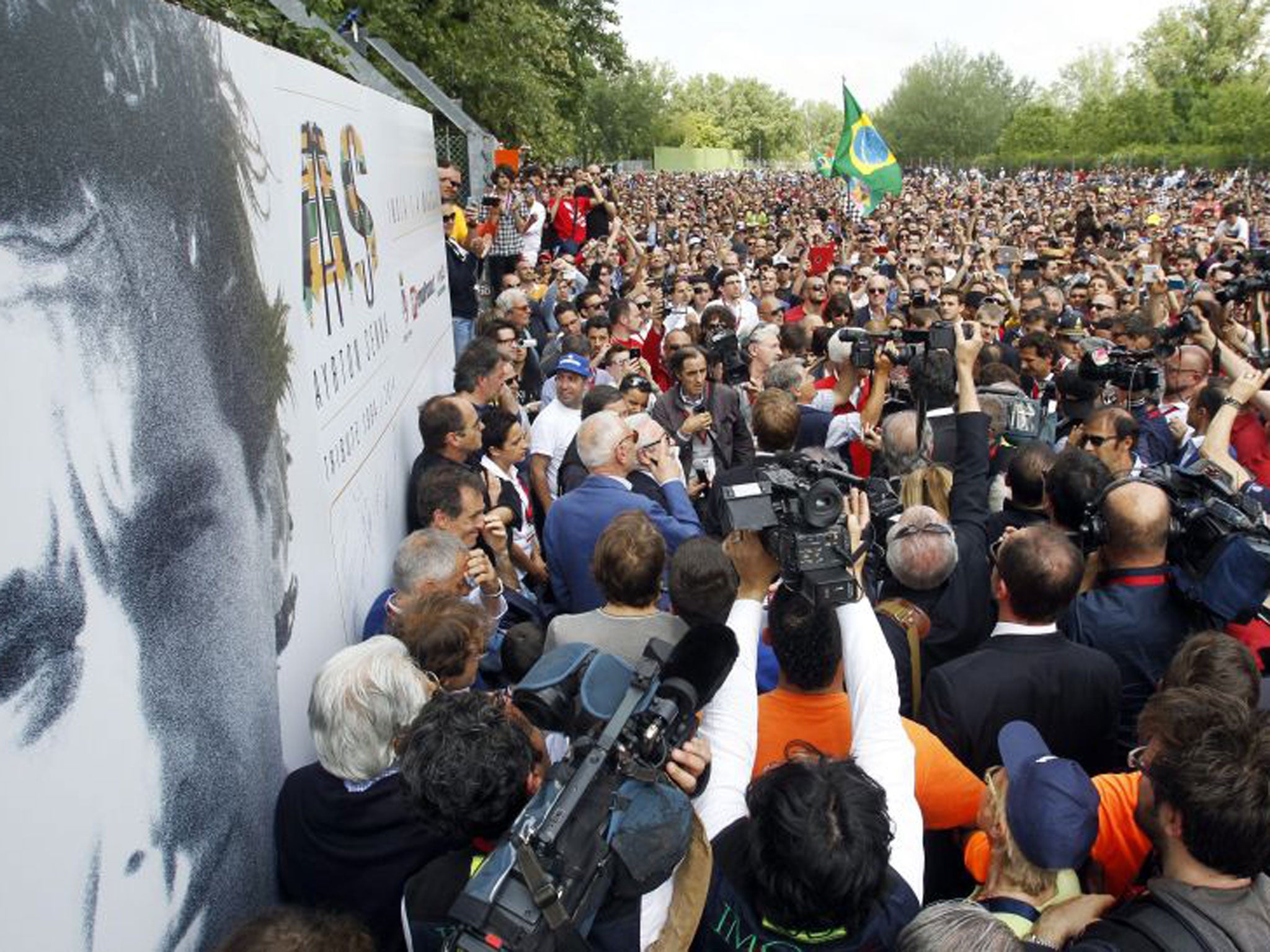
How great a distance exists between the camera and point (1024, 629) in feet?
10.5

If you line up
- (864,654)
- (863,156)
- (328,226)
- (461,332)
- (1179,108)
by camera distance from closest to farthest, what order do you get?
(864,654)
(328,226)
(461,332)
(863,156)
(1179,108)

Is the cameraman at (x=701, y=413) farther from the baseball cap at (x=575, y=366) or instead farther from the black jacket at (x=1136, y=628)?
the black jacket at (x=1136, y=628)

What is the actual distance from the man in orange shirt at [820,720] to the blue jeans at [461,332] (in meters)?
7.50

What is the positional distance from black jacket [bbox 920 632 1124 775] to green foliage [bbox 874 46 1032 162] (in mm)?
87225

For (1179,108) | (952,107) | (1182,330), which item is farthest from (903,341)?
(952,107)

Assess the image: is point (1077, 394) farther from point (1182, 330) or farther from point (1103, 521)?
point (1103, 521)

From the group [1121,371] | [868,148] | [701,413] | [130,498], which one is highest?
[868,148]

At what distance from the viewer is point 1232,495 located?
3.53m

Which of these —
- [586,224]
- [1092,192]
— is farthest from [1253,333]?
[1092,192]

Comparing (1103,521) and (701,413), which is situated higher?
(1103,521)

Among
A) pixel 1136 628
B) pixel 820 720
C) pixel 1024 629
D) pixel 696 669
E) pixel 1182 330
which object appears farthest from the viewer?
pixel 1182 330

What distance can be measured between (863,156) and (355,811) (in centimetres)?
1487

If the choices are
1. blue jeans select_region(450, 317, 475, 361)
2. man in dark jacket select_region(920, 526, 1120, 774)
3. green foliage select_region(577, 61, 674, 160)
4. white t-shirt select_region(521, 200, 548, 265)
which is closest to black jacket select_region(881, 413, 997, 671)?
man in dark jacket select_region(920, 526, 1120, 774)

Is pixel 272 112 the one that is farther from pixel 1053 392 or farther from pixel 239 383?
pixel 1053 392
